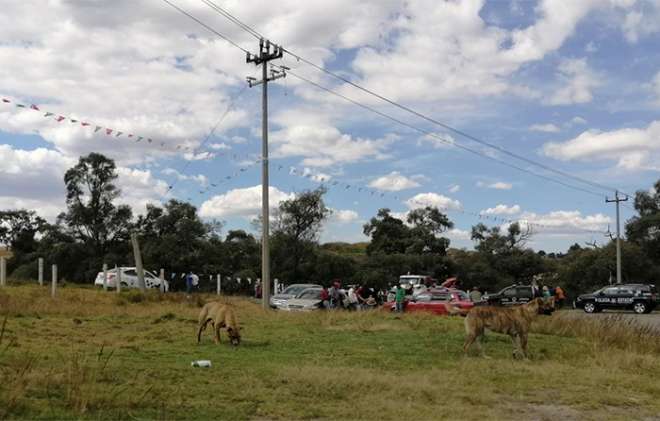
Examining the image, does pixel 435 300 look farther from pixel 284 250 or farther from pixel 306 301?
pixel 284 250

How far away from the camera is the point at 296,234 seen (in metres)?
65.2

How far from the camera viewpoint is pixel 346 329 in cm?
1820

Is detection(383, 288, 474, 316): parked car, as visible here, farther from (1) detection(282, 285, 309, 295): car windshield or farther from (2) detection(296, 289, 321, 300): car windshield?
(1) detection(282, 285, 309, 295): car windshield

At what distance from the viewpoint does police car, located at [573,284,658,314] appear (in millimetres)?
37594

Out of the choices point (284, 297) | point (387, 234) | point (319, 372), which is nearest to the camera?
point (319, 372)

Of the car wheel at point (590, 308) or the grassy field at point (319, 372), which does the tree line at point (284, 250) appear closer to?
the car wheel at point (590, 308)

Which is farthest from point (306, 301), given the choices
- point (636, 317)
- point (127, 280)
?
point (127, 280)

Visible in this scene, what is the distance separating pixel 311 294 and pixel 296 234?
3505cm

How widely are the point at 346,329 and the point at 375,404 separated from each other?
9829 millimetres

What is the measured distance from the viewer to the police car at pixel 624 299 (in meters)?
37.6

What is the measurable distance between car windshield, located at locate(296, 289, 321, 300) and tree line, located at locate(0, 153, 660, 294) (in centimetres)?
2717

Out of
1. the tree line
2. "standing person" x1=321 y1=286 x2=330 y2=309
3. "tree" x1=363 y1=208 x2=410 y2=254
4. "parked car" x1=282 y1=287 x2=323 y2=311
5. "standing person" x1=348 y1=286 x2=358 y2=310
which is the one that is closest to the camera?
"parked car" x1=282 y1=287 x2=323 y2=311

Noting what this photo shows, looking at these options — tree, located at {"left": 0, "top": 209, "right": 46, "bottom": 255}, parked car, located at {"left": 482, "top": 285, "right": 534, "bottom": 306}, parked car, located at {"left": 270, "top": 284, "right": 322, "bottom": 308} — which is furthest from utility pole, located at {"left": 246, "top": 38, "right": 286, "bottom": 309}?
tree, located at {"left": 0, "top": 209, "right": 46, "bottom": 255}

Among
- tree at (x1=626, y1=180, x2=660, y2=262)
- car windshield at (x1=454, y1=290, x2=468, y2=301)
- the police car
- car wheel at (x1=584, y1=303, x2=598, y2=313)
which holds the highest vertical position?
tree at (x1=626, y1=180, x2=660, y2=262)
